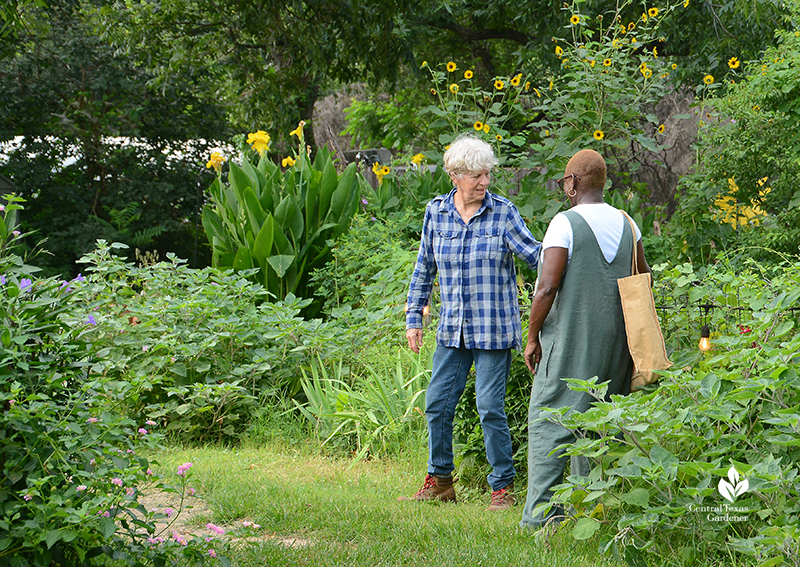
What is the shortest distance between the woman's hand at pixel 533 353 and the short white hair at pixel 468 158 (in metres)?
0.89

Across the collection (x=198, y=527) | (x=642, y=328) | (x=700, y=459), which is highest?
(x=642, y=328)

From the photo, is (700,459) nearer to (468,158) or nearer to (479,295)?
(479,295)

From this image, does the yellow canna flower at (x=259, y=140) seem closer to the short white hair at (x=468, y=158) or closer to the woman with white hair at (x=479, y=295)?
the woman with white hair at (x=479, y=295)

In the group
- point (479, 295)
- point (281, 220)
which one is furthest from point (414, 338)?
point (281, 220)

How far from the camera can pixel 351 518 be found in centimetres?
343

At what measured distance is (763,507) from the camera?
2.63m

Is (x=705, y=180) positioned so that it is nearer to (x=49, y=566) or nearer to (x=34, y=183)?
(x=49, y=566)

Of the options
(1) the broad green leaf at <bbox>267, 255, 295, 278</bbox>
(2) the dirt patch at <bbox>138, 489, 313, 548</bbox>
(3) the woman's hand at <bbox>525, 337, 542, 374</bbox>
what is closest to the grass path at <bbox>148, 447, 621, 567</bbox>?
(2) the dirt patch at <bbox>138, 489, 313, 548</bbox>

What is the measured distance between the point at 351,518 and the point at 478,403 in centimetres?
82

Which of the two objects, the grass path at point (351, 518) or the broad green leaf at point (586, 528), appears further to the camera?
the grass path at point (351, 518)

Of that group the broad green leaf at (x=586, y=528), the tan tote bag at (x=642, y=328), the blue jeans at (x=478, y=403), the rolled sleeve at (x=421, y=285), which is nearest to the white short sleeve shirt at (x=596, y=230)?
the tan tote bag at (x=642, y=328)

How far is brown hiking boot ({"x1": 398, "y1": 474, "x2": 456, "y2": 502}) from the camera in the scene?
12.9 feet

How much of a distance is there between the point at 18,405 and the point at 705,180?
638 cm

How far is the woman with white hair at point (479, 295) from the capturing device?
145 inches
